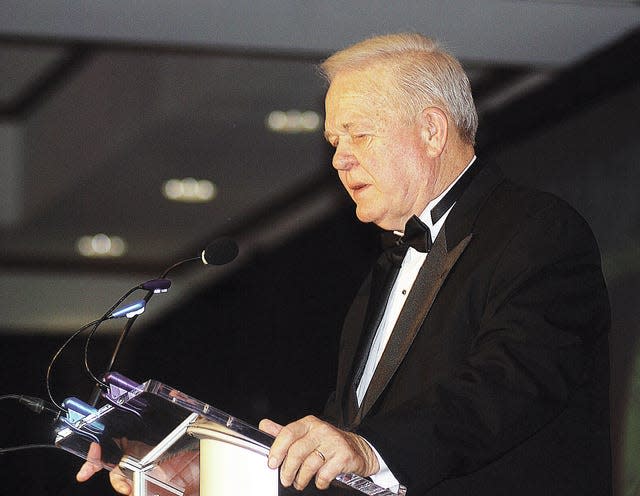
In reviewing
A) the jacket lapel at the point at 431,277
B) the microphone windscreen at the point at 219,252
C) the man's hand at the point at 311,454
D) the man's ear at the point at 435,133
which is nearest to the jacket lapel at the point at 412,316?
the jacket lapel at the point at 431,277

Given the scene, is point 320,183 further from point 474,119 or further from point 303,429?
point 303,429

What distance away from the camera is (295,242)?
4.97 metres

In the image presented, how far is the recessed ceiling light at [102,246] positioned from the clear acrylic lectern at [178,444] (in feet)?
10.7

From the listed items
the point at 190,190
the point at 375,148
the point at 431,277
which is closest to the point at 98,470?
the point at 431,277

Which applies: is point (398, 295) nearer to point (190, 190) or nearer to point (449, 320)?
point (449, 320)

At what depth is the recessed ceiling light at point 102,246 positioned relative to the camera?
495cm

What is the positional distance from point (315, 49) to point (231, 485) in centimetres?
314

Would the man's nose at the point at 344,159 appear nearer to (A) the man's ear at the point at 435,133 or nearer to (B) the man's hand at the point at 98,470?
(A) the man's ear at the point at 435,133

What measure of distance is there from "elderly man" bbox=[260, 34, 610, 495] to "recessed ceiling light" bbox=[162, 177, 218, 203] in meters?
2.34

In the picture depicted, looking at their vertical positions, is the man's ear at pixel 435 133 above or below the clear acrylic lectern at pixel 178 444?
above

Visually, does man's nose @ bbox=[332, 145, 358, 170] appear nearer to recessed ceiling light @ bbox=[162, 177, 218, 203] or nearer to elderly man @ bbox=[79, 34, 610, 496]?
elderly man @ bbox=[79, 34, 610, 496]

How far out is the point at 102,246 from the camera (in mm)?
4984

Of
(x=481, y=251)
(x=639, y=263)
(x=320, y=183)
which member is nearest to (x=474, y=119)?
(x=481, y=251)

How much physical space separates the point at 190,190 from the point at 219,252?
2.75 m
